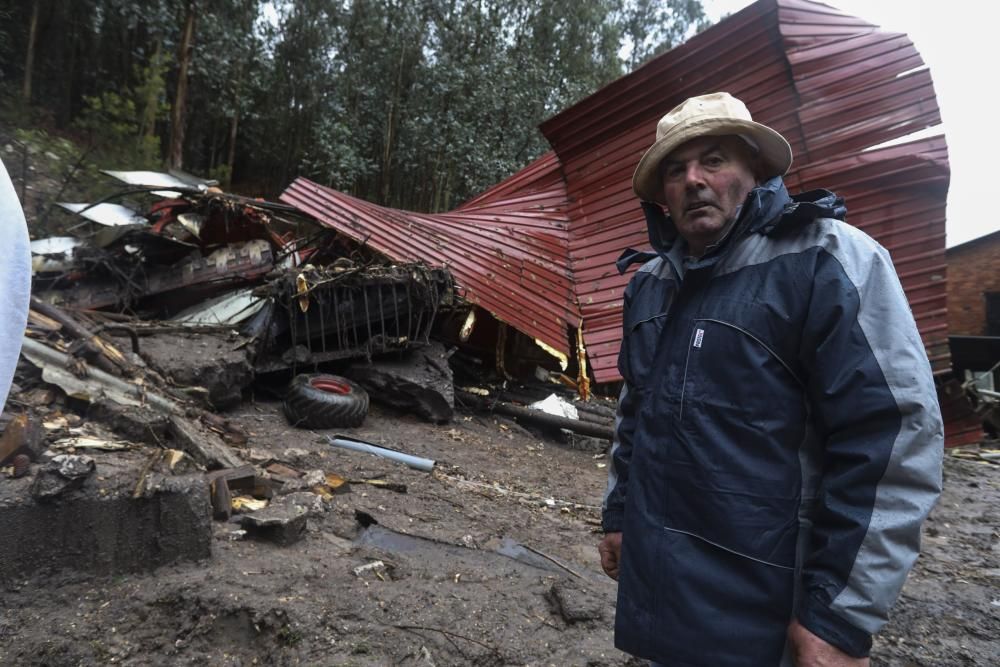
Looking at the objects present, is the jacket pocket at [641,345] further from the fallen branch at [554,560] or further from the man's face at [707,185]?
the fallen branch at [554,560]

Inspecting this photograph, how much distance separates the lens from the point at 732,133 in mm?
1506

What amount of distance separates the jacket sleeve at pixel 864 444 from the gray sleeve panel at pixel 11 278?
1535 mm

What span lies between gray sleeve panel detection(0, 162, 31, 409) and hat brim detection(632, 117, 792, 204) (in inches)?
55.7

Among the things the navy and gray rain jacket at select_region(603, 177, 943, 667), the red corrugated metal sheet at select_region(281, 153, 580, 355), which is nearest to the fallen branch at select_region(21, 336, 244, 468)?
the navy and gray rain jacket at select_region(603, 177, 943, 667)

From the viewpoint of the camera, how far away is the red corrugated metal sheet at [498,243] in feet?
26.3

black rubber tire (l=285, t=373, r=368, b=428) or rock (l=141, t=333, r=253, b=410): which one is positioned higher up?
rock (l=141, t=333, r=253, b=410)

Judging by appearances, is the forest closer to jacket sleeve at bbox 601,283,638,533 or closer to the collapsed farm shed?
the collapsed farm shed

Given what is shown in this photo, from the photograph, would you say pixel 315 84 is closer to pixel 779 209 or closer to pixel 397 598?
pixel 397 598

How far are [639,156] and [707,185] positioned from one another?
727 centimetres

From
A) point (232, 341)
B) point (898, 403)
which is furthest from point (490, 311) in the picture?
point (898, 403)

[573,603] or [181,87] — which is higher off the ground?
[181,87]

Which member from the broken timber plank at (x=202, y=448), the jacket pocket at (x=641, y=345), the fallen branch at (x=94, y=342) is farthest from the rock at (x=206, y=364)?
the jacket pocket at (x=641, y=345)

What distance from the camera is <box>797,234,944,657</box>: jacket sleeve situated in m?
1.09

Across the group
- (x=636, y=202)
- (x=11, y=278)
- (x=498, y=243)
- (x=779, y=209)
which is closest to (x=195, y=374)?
(x=498, y=243)
